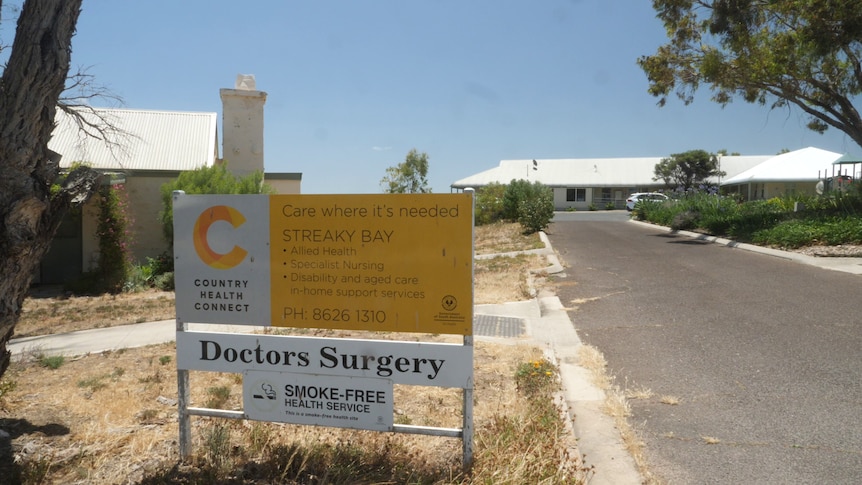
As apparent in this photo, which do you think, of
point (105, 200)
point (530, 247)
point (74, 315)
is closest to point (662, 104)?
point (530, 247)

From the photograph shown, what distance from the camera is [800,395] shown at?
5277 mm

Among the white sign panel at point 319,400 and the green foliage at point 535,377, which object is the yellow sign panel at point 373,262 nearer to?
the white sign panel at point 319,400

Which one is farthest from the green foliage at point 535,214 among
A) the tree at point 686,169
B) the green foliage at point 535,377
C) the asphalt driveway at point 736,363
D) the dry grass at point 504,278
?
the tree at point 686,169

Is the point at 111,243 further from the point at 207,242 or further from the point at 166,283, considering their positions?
the point at 207,242

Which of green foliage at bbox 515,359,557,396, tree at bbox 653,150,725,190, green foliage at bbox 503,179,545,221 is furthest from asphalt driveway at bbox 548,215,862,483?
tree at bbox 653,150,725,190

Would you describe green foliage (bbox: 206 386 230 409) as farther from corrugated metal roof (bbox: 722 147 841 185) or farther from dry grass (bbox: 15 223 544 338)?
A: corrugated metal roof (bbox: 722 147 841 185)

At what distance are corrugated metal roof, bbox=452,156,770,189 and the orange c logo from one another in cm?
5047

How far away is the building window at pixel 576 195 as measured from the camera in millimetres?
56656

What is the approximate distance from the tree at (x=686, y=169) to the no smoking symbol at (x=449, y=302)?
182 ft

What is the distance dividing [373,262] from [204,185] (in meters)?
11.5

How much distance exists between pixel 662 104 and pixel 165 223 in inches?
621

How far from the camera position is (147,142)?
17.7 metres

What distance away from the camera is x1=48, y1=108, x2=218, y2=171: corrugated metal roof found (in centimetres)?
1649

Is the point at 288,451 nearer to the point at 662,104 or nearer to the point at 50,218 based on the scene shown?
the point at 50,218
